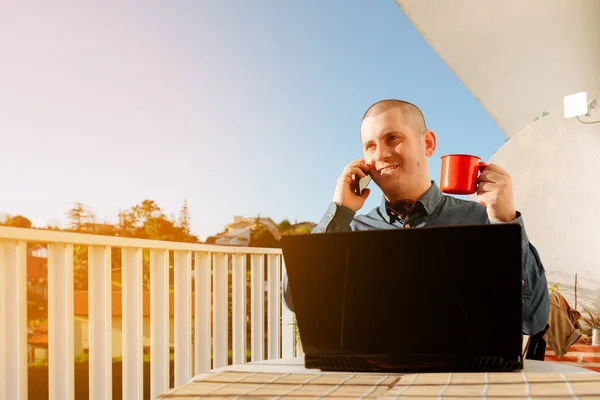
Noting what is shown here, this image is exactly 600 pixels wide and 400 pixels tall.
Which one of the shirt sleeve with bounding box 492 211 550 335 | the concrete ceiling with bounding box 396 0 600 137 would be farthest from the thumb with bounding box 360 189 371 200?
the concrete ceiling with bounding box 396 0 600 137

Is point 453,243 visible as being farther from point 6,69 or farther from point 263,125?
point 6,69

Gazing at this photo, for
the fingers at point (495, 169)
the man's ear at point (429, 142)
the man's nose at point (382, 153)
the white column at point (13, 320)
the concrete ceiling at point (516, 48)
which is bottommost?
the white column at point (13, 320)

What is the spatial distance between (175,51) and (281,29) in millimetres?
4324

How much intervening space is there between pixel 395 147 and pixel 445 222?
26cm

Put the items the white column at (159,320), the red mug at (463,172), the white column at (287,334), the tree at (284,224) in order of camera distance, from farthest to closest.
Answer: the tree at (284,224) → the white column at (287,334) → the white column at (159,320) → the red mug at (463,172)

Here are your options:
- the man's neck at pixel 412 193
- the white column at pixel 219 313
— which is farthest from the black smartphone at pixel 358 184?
the white column at pixel 219 313

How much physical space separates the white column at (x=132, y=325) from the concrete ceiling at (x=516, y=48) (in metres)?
3.26

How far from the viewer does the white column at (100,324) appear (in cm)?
167

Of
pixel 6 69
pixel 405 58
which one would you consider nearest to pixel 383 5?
pixel 405 58

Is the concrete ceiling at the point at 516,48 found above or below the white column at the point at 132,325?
above

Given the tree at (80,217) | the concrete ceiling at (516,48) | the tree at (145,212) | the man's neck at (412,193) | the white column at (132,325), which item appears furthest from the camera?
the tree at (145,212)

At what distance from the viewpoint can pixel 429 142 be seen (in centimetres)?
152

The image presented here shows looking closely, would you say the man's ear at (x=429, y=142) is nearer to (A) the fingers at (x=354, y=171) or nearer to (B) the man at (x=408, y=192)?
(B) the man at (x=408, y=192)

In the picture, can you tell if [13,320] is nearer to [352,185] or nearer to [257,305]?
[352,185]
